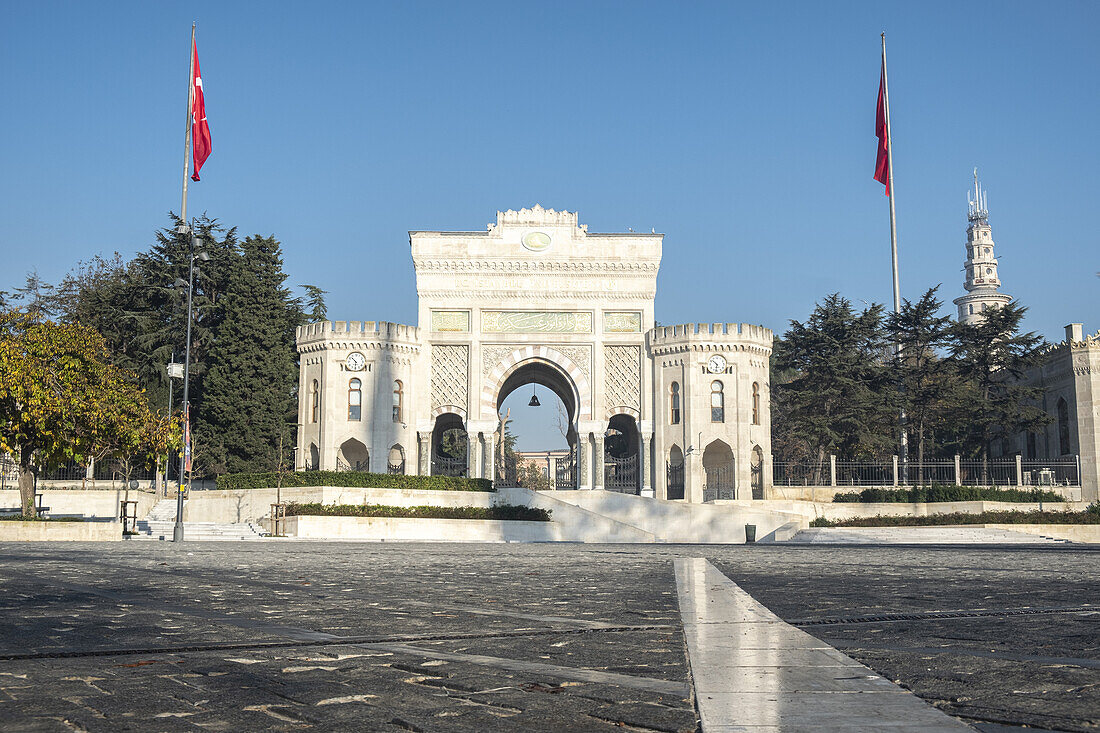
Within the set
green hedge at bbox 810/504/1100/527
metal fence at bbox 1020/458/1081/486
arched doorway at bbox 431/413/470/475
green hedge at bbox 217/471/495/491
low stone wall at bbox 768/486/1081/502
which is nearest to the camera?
green hedge at bbox 810/504/1100/527

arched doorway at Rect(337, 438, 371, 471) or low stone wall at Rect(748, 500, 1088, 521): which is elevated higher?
arched doorway at Rect(337, 438, 371, 471)

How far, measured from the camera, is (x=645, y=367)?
143 ft

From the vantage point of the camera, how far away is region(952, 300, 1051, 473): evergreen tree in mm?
41094

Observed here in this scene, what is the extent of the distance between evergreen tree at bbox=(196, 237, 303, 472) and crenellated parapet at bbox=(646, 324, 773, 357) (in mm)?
17194

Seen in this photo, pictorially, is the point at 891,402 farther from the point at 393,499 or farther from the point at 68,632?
the point at 68,632

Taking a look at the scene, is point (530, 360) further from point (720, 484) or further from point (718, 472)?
point (720, 484)

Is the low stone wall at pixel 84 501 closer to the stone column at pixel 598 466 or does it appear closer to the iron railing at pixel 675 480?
the stone column at pixel 598 466

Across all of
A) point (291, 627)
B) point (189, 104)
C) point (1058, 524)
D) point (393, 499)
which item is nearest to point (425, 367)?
point (393, 499)

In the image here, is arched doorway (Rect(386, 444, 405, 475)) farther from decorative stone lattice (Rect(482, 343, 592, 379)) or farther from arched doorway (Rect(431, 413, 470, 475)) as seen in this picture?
decorative stone lattice (Rect(482, 343, 592, 379))

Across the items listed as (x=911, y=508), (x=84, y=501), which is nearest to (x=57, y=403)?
(x=84, y=501)

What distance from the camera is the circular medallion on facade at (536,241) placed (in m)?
44.7

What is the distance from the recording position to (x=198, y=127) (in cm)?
4241

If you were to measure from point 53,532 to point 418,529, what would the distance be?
11.9 meters

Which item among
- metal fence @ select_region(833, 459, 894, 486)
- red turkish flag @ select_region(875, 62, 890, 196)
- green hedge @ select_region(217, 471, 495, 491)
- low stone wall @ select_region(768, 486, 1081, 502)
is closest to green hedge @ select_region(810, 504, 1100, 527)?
low stone wall @ select_region(768, 486, 1081, 502)
